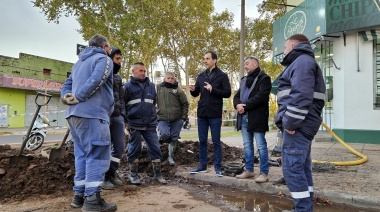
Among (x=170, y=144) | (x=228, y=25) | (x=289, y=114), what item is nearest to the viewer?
(x=289, y=114)

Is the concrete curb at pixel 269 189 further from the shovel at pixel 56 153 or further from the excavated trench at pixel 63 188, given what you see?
the shovel at pixel 56 153

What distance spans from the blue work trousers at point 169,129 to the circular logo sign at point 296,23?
759cm

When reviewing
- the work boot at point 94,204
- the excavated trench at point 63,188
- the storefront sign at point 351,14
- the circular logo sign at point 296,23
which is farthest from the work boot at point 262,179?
the circular logo sign at point 296,23

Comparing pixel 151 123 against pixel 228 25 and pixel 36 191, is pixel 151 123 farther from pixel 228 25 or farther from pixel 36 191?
pixel 228 25

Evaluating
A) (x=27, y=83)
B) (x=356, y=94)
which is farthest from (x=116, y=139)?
(x=27, y=83)

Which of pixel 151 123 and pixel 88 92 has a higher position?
pixel 88 92

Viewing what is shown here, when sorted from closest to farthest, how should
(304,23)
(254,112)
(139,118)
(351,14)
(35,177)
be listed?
1. (35,177)
2. (254,112)
3. (139,118)
4. (351,14)
5. (304,23)

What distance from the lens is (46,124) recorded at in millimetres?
11148

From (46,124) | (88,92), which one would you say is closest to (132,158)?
(88,92)

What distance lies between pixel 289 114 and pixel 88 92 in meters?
2.16

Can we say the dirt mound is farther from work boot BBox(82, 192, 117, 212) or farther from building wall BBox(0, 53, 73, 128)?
building wall BBox(0, 53, 73, 128)

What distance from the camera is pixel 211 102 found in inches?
204

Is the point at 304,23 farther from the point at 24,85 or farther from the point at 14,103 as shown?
the point at 14,103

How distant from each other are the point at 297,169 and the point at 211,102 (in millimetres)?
2345
